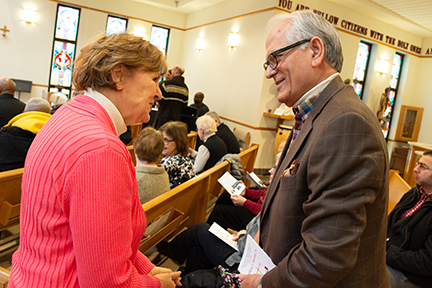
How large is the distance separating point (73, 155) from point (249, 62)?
254 inches

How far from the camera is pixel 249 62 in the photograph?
6926 mm

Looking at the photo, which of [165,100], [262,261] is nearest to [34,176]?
[262,261]

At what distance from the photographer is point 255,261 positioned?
1.26 metres

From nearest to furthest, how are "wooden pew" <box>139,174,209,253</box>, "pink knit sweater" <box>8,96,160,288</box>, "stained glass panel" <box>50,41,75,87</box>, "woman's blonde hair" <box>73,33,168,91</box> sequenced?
"pink knit sweater" <box>8,96,160,288</box>, "woman's blonde hair" <box>73,33,168,91</box>, "wooden pew" <box>139,174,209,253</box>, "stained glass panel" <box>50,41,75,87</box>

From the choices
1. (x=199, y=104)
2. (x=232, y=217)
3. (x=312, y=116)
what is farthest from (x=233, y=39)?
(x=312, y=116)

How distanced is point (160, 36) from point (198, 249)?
9188mm

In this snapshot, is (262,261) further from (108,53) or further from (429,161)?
(429,161)

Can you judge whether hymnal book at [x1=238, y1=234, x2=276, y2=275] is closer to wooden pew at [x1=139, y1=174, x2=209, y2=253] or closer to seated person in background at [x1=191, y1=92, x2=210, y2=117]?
wooden pew at [x1=139, y1=174, x2=209, y2=253]

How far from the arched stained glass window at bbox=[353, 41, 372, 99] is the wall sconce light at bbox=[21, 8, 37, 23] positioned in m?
8.72

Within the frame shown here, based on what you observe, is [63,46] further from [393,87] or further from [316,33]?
[316,33]

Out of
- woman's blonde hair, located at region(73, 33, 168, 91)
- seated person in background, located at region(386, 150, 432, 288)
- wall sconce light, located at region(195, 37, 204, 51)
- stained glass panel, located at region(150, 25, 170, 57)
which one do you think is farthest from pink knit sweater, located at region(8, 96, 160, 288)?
stained glass panel, located at region(150, 25, 170, 57)

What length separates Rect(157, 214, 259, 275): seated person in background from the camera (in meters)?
2.00

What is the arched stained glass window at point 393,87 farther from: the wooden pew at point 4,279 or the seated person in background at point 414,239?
the wooden pew at point 4,279

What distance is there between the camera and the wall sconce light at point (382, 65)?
8.24 metres
